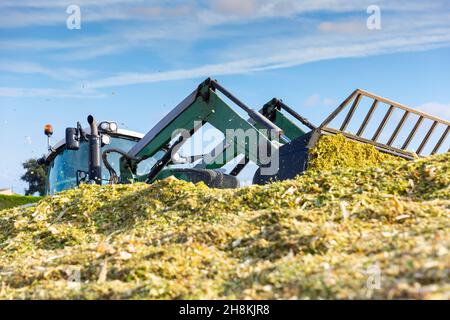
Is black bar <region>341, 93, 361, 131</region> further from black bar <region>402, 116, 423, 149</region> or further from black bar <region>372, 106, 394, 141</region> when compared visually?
black bar <region>402, 116, 423, 149</region>

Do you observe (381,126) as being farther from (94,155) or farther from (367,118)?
(94,155)

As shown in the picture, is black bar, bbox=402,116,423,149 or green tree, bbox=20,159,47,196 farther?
green tree, bbox=20,159,47,196

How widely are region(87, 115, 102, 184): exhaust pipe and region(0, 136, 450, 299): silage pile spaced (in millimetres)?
1497

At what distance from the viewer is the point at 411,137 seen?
1028 cm

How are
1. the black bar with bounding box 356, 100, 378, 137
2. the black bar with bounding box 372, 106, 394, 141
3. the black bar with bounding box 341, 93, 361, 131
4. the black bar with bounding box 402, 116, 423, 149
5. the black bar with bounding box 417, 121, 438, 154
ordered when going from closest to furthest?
1. the black bar with bounding box 341, 93, 361, 131
2. the black bar with bounding box 356, 100, 378, 137
3. the black bar with bounding box 372, 106, 394, 141
4. the black bar with bounding box 402, 116, 423, 149
5. the black bar with bounding box 417, 121, 438, 154

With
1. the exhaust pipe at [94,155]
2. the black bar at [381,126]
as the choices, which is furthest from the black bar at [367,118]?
the exhaust pipe at [94,155]

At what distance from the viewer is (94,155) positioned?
9773 mm

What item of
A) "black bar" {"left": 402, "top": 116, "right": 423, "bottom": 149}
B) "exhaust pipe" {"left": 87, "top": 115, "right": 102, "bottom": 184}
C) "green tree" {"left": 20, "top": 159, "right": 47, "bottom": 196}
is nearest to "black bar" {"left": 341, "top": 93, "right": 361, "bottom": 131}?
"black bar" {"left": 402, "top": 116, "right": 423, "bottom": 149}

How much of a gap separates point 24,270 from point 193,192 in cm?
227

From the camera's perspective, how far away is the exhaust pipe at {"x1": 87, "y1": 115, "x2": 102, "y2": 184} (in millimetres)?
9719

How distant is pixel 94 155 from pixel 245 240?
198 inches

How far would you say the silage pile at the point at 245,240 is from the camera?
4.08 metres

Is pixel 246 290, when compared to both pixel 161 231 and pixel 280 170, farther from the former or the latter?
pixel 280 170
